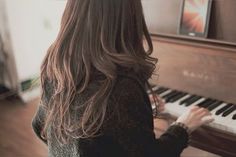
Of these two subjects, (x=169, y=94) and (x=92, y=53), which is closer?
(x=92, y=53)

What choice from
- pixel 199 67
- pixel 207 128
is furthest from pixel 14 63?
pixel 207 128

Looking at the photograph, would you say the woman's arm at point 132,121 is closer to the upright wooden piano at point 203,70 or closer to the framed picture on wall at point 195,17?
the upright wooden piano at point 203,70

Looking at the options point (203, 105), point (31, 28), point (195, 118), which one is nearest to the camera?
point (195, 118)

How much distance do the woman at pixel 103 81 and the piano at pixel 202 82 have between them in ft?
1.40

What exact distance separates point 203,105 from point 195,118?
0.29m

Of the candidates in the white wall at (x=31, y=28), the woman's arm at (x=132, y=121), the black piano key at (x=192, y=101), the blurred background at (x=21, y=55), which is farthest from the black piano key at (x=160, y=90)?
the white wall at (x=31, y=28)

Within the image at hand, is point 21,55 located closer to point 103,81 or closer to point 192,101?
point 192,101

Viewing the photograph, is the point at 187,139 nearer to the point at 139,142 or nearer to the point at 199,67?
the point at 139,142

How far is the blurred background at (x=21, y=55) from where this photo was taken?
303cm

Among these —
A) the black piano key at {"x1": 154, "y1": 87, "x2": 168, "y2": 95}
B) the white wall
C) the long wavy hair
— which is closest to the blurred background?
the white wall

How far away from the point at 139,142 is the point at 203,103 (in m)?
0.66

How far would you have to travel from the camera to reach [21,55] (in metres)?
3.25

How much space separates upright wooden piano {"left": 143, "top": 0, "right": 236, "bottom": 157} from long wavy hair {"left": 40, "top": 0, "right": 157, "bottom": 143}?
54 cm

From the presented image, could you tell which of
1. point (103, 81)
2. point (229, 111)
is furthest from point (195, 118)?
point (103, 81)
